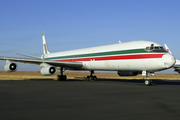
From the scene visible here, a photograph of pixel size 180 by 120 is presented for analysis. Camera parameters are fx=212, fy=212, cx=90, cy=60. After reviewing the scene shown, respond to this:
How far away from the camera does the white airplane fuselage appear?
1848cm

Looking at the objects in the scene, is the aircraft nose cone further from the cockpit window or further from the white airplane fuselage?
the cockpit window

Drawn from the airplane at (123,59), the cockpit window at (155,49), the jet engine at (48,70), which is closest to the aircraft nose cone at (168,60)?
the airplane at (123,59)

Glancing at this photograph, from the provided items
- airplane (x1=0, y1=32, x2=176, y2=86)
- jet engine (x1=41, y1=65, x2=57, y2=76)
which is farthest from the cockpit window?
jet engine (x1=41, y1=65, x2=57, y2=76)

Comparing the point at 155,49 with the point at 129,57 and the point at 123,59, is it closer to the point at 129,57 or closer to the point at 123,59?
the point at 129,57

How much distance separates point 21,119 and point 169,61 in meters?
14.6

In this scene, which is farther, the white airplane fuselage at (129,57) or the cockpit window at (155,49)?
the cockpit window at (155,49)

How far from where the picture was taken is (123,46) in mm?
22391

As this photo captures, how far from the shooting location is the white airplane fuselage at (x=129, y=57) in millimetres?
18481

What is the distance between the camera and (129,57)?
2094 cm

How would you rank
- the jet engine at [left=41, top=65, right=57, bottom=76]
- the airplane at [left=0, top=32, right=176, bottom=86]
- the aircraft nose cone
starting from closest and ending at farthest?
the aircraft nose cone < the airplane at [left=0, top=32, right=176, bottom=86] < the jet engine at [left=41, top=65, right=57, bottom=76]

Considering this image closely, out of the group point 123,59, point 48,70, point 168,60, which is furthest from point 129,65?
point 48,70

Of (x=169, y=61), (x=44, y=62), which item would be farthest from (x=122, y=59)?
(x=44, y=62)

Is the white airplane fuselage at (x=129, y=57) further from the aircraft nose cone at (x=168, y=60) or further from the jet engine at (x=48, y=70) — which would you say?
the jet engine at (x=48, y=70)

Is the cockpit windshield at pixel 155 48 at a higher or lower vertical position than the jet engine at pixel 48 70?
higher
